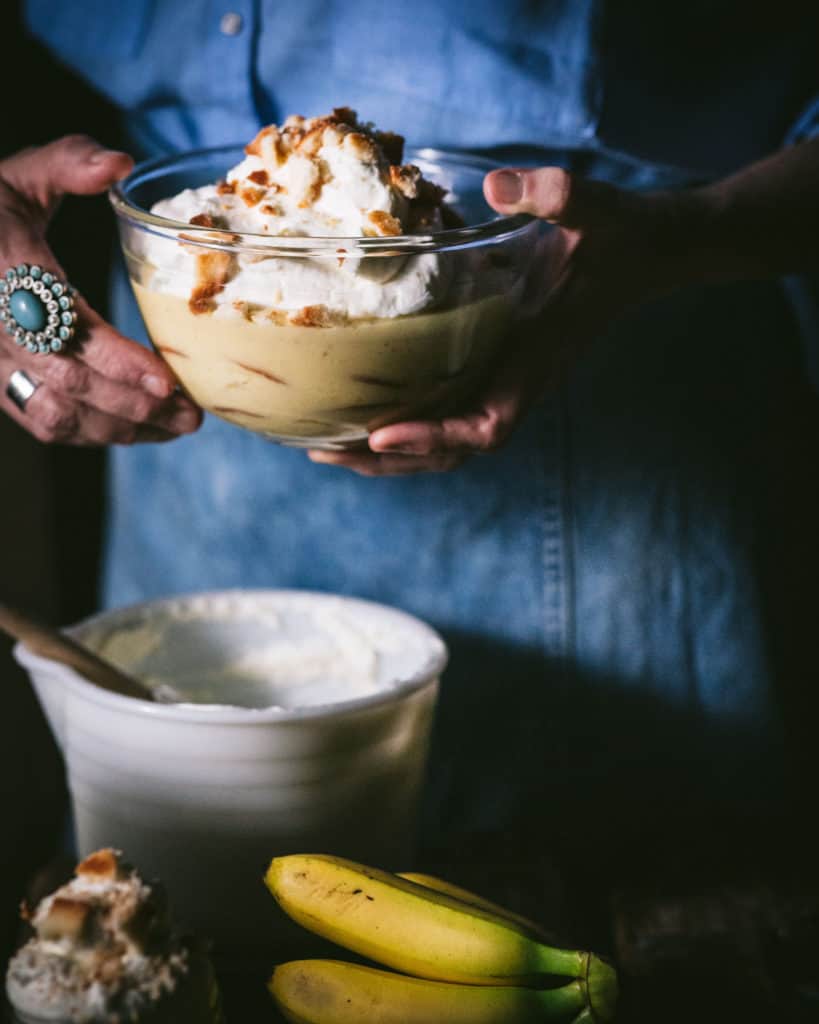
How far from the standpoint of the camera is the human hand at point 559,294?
839mm

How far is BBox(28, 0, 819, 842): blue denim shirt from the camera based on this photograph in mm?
1096

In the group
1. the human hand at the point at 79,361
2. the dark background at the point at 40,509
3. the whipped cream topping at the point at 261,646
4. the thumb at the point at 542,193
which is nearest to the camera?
the thumb at the point at 542,193

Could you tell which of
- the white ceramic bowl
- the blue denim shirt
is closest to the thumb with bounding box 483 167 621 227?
the blue denim shirt

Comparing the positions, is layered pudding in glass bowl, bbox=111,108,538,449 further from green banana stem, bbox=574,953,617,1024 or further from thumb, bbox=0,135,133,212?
green banana stem, bbox=574,953,617,1024

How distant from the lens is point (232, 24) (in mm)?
1112

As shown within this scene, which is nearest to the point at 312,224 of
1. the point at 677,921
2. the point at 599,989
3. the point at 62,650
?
the point at 62,650

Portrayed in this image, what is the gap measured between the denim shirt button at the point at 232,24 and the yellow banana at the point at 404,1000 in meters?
0.84

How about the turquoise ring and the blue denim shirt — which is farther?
the blue denim shirt

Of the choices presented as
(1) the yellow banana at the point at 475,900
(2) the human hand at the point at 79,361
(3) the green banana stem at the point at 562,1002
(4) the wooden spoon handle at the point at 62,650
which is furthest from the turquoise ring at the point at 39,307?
(3) the green banana stem at the point at 562,1002

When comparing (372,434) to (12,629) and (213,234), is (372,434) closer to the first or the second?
(213,234)

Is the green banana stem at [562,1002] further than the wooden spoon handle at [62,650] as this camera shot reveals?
No

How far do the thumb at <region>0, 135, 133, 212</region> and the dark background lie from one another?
40cm

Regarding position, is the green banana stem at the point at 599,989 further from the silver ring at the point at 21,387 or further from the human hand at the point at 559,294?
the silver ring at the point at 21,387

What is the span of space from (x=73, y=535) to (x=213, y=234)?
1.04m
